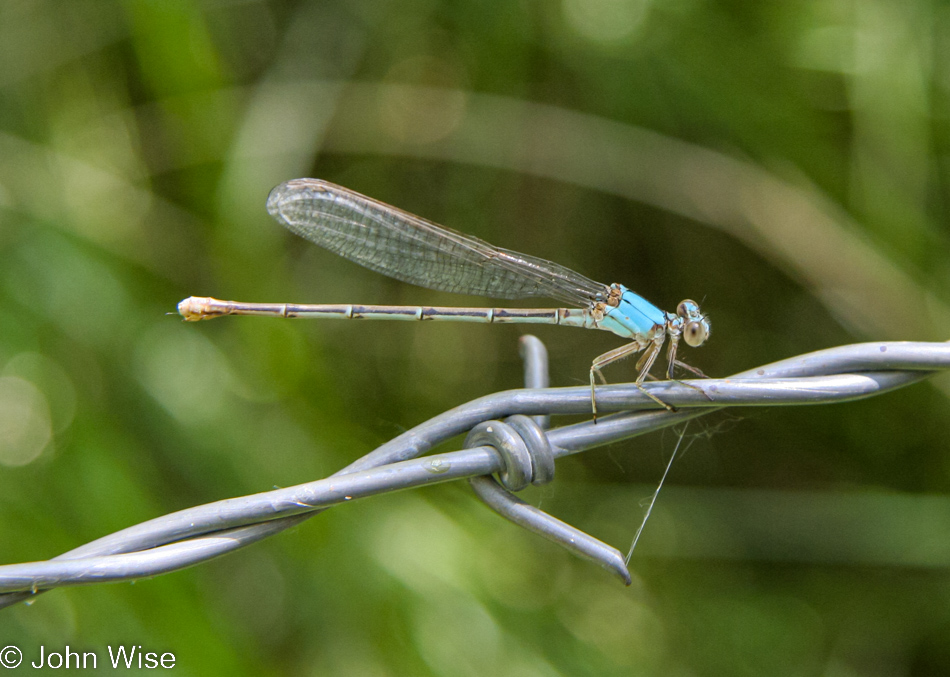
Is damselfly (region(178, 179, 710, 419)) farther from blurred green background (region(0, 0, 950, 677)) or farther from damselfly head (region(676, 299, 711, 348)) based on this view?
blurred green background (region(0, 0, 950, 677))

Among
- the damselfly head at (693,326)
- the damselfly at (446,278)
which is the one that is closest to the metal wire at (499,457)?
the damselfly at (446,278)

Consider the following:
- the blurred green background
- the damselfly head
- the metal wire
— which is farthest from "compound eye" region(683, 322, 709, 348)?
the metal wire

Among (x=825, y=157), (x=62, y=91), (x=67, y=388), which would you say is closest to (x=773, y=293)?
(x=825, y=157)

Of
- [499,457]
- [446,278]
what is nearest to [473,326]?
[446,278]

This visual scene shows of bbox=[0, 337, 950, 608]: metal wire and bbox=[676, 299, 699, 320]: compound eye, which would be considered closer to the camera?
bbox=[0, 337, 950, 608]: metal wire

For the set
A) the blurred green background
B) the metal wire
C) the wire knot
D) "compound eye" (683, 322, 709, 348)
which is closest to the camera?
the metal wire

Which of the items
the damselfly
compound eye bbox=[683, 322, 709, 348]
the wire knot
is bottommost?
the wire knot

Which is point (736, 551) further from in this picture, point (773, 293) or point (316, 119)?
point (316, 119)

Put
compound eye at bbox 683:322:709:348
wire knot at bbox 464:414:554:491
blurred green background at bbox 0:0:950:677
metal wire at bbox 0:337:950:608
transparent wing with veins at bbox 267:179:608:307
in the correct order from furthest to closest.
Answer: blurred green background at bbox 0:0:950:677 → transparent wing with veins at bbox 267:179:608:307 → compound eye at bbox 683:322:709:348 → wire knot at bbox 464:414:554:491 → metal wire at bbox 0:337:950:608
